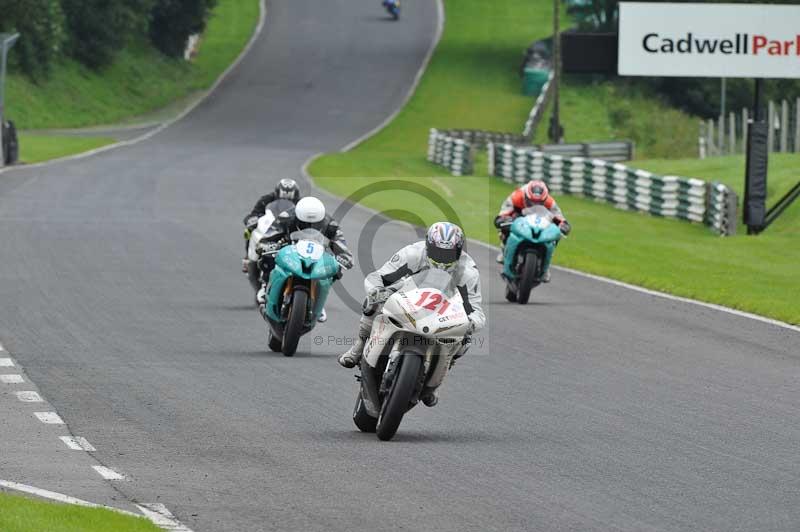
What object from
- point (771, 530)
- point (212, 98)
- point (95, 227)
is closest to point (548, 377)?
point (771, 530)

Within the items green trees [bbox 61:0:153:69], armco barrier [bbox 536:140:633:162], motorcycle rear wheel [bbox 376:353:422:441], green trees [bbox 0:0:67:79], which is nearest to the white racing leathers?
motorcycle rear wheel [bbox 376:353:422:441]

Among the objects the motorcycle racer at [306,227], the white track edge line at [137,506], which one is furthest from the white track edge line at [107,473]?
the motorcycle racer at [306,227]

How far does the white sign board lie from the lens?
36094mm

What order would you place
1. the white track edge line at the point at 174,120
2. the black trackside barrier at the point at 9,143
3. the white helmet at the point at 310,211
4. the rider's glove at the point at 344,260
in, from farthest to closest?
the white track edge line at the point at 174,120, the black trackside barrier at the point at 9,143, the rider's glove at the point at 344,260, the white helmet at the point at 310,211

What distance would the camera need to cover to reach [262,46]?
283 ft

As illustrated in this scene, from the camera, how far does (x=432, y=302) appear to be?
10984 millimetres

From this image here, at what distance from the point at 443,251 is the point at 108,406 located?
3.18 meters

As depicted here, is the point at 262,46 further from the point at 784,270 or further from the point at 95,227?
the point at 784,270

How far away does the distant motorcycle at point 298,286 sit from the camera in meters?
15.6

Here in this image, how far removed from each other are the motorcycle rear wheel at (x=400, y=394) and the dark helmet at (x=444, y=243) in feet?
2.28

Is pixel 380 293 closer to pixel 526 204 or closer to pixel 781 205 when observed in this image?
pixel 526 204

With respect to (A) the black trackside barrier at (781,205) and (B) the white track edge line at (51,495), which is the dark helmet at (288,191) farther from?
(A) the black trackside barrier at (781,205)

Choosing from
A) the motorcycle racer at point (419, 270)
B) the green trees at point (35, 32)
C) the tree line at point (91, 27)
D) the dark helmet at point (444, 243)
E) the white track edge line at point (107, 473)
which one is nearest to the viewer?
the white track edge line at point (107, 473)

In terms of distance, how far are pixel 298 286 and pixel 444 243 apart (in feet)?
15.6
